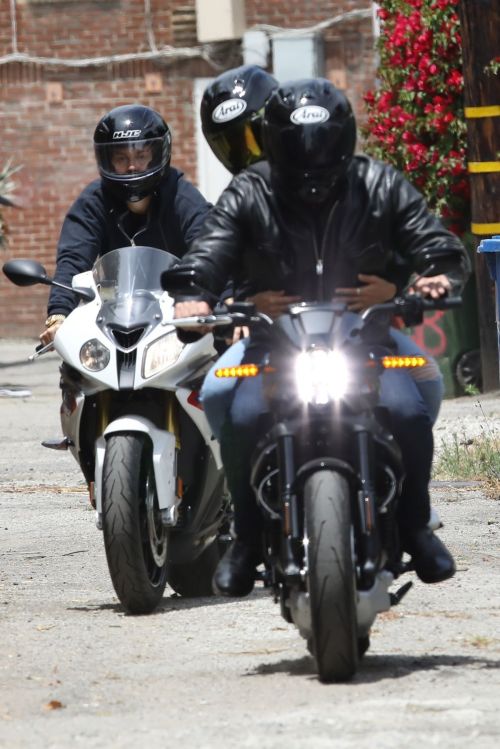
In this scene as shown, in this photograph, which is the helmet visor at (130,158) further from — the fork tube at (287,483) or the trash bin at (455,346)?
the trash bin at (455,346)

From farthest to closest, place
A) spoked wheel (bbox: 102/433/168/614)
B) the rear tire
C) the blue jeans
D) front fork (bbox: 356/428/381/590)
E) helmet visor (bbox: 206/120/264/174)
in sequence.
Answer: helmet visor (bbox: 206/120/264/174)
the rear tire
spoked wheel (bbox: 102/433/168/614)
the blue jeans
front fork (bbox: 356/428/381/590)

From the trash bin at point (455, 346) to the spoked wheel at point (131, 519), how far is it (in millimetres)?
7419

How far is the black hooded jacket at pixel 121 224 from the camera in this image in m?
6.70

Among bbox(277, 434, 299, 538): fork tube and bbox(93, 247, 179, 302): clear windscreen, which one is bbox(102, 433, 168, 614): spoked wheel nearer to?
bbox(93, 247, 179, 302): clear windscreen

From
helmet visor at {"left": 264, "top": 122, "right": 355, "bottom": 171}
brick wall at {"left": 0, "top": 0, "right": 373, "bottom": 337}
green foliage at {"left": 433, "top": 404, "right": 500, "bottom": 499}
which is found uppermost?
brick wall at {"left": 0, "top": 0, "right": 373, "bottom": 337}

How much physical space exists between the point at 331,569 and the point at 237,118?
2889 mm

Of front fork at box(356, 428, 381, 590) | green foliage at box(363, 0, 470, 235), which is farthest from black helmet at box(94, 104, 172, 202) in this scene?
green foliage at box(363, 0, 470, 235)

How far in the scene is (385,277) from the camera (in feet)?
→ 17.0

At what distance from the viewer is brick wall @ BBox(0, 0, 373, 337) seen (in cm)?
2070

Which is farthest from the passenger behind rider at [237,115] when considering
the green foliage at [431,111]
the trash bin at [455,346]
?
the green foliage at [431,111]

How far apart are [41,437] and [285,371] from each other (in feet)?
24.7

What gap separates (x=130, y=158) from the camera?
666 cm

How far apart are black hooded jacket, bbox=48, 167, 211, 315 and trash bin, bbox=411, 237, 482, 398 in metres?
6.66

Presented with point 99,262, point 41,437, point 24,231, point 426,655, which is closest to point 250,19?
point 24,231
